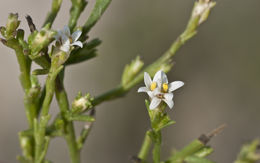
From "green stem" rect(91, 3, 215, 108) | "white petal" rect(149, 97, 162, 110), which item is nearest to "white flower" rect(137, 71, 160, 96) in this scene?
"white petal" rect(149, 97, 162, 110)

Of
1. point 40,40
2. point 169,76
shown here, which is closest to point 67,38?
point 40,40

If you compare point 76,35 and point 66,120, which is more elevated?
point 76,35

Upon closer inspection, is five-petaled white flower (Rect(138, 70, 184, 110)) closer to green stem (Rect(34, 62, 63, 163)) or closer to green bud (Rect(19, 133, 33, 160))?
green stem (Rect(34, 62, 63, 163))

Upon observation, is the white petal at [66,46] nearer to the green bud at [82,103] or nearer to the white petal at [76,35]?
the white petal at [76,35]

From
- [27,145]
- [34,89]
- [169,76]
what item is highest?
[169,76]

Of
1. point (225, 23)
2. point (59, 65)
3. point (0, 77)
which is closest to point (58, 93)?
point (59, 65)

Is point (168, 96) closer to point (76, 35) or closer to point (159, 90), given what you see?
point (159, 90)

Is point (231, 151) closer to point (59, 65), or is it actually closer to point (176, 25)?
point (176, 25)
